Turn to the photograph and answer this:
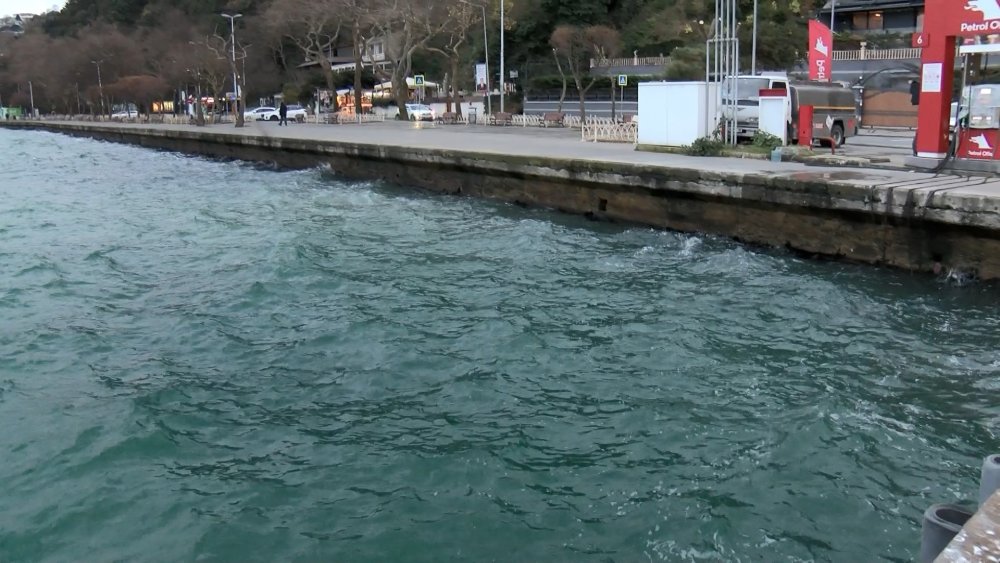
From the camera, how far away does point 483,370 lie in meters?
8.00

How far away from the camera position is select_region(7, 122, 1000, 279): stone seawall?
434 inches

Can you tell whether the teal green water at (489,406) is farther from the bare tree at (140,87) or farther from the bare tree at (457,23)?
the bare tree at (140,87)

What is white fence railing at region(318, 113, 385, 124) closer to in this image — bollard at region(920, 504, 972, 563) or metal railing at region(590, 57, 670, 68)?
metal railing at region(590, 57, 670, 68)

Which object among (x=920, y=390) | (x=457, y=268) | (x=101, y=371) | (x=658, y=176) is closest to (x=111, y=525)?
(x=101, y=371)

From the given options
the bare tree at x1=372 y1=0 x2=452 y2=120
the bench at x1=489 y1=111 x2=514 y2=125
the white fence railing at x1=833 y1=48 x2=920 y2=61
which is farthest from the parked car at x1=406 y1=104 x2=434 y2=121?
the white fence railing at x1=833 y1=48 x2=920 y2=61

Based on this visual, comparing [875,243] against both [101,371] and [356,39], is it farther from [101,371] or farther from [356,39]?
[356,39]

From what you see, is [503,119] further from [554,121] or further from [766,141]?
[766,141]

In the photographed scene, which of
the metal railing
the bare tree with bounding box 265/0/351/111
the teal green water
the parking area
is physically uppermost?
the bare tree with bounding box 265/0/351/111

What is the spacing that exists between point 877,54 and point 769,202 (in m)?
35.9

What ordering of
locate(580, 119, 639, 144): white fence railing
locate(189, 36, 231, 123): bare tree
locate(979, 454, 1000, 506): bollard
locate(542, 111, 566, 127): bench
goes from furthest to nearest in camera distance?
1. locate(189, 36, 231, 123): bare tree
2. locate(542, 111, 566, 127): bench
3. locate(580, 119, 639, 144): white fence railing
4. locate(979, 454, 1000, 506): bollard

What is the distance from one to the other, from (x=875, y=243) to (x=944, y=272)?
1.06 m

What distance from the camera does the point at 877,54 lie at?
44094mm

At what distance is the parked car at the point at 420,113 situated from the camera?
52.3 m

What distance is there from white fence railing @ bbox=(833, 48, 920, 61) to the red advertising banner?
21133 mm
